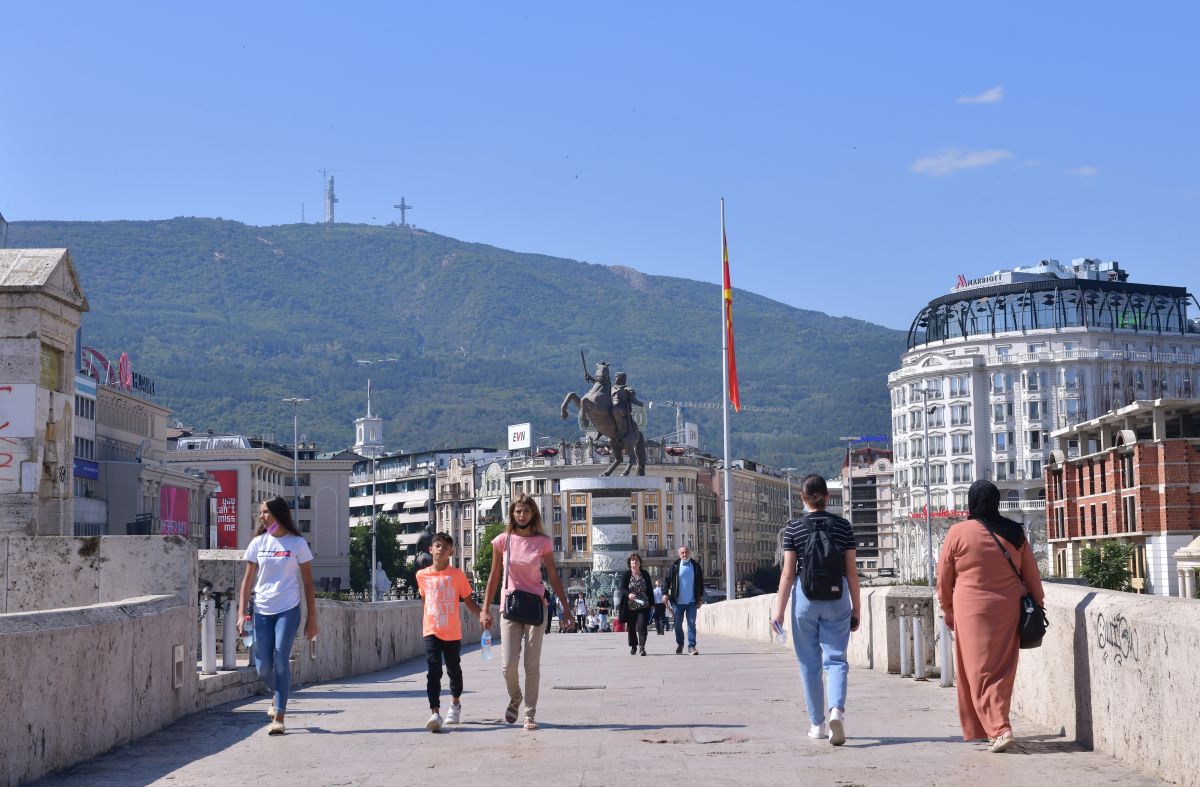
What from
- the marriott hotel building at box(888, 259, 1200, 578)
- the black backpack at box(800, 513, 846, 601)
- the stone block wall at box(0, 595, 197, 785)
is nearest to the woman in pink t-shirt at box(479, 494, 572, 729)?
the black backpack at box(800, 513, 846, 601)

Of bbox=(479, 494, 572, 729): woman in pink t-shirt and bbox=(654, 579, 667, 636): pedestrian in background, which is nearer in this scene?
bbox=(479, 494, 572, 729): woman in pink t-shirt

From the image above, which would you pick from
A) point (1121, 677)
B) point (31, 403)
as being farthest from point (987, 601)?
point (31, 403)

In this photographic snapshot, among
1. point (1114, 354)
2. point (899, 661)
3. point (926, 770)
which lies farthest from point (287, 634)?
point (1114, 354)

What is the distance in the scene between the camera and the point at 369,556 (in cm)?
17825

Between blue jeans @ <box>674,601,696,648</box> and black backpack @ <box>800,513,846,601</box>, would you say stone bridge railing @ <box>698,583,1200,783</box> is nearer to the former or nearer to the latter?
black backpack @ <box>800,513,846,601</box>

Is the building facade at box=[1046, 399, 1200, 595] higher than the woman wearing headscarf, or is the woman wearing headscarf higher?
the building facade at box=[1046, 399, 1200, 595]

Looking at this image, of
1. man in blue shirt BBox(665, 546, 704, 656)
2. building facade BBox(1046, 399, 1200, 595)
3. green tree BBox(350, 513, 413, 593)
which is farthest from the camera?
green tree BBox(350, 513, 413, 593)

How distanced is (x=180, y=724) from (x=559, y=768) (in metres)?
4.15

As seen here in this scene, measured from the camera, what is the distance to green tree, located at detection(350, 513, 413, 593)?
177750 millimetres

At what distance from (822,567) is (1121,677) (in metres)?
2.44

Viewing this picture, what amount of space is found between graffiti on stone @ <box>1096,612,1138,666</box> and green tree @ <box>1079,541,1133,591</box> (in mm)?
80640

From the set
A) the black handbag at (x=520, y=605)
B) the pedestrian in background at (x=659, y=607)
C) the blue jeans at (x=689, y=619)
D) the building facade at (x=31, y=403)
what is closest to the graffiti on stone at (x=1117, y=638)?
the black handbag at (x=520, y=605)

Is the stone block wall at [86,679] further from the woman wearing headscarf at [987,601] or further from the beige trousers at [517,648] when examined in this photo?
the woman wearing headscarf at [987,601]

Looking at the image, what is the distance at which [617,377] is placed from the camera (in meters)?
50.5
